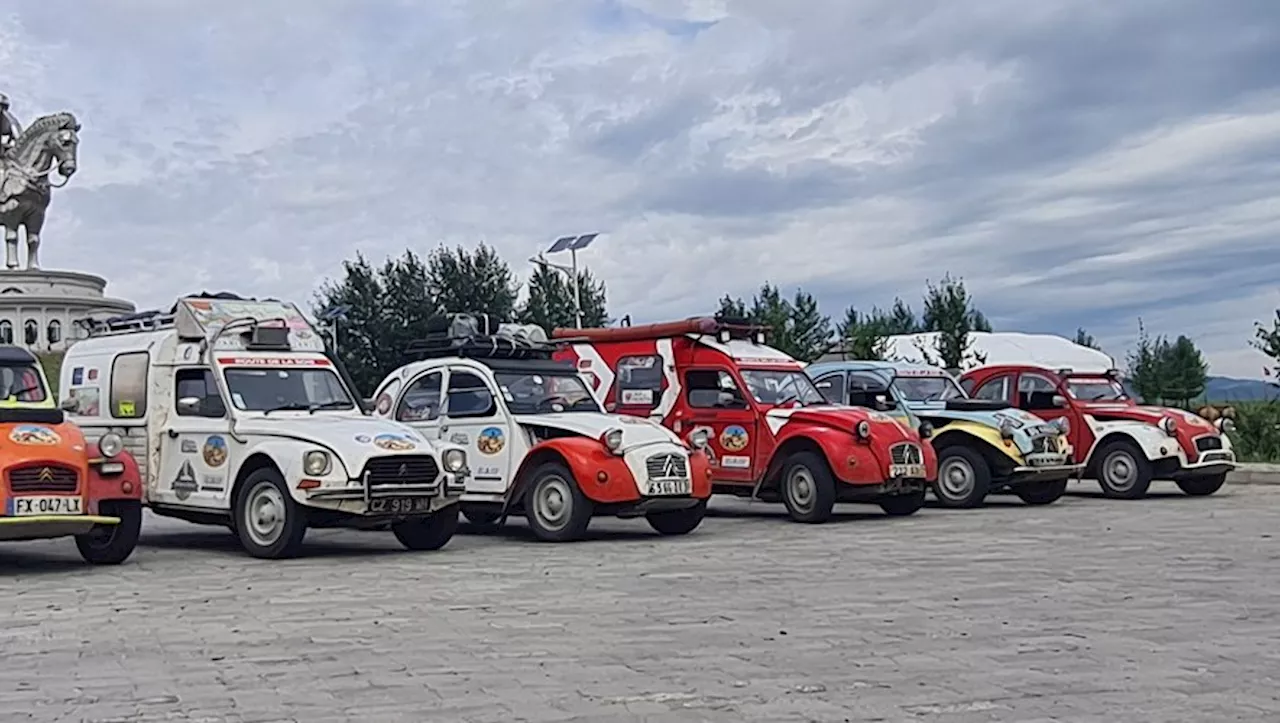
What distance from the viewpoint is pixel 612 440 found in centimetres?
1379

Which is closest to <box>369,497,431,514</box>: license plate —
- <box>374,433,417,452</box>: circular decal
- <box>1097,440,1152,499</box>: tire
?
<box>374,433,417,452</box>: circular decal

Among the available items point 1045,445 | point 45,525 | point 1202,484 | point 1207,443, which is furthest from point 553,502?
point 1202,484

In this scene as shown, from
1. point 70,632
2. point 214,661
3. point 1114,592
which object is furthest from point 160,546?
point 1114,592

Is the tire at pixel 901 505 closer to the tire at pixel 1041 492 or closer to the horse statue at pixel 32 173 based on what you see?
the tire at pixel 1041 492

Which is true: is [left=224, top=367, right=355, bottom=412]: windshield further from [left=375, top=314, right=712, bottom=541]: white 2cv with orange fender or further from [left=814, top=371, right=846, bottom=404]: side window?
[left=814, top=371, right=846, bottom=404]: side window

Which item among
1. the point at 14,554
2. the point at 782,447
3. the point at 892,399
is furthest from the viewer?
the point at 892,399

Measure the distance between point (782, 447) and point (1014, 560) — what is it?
4.43m

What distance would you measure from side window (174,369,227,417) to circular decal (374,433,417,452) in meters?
1.68

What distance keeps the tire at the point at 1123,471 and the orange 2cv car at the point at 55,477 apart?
41.6 ft

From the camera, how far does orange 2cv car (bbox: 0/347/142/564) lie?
11.2 metres

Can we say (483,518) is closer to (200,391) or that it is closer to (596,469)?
(596,469)

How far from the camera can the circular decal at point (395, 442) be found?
12586 millimetres

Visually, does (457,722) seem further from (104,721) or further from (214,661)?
(214,661)

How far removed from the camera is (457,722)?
242 inches
